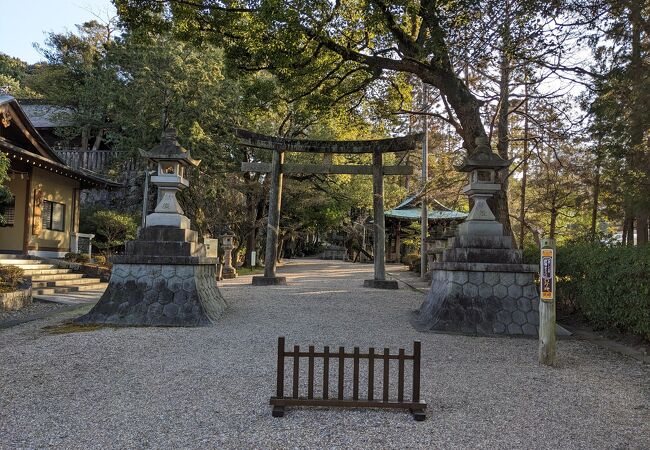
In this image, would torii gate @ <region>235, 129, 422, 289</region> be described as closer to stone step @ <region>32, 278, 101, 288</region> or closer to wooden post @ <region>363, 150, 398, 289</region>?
wooden post @ <region>363, 150, 398, 289</region>

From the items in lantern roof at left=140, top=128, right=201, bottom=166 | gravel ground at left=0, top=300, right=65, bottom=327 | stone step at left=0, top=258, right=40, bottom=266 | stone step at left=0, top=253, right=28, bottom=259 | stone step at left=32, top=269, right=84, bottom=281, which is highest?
lantern roof at left=140, top=128, right=201, bottom=166

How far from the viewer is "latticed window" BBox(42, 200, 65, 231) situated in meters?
15.4

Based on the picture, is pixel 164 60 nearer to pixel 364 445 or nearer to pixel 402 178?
pixel 364 445

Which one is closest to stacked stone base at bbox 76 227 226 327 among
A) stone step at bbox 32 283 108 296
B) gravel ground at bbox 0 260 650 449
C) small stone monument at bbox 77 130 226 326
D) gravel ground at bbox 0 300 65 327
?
small stone monument at bbox 77 130 226 326

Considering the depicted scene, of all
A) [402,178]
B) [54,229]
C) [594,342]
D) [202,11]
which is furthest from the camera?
[402,178]

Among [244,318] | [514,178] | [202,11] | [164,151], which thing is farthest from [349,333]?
[514,178]

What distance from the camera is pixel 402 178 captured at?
3509 cm

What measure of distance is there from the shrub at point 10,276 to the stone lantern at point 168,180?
3.98 m

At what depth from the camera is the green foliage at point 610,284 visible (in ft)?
18.9

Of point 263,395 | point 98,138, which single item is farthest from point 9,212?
point 263,395

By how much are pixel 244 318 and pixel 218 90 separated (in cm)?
1127

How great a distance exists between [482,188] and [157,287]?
5575mm

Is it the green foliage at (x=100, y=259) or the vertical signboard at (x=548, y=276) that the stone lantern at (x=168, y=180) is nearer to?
the vertical signboard at (x=548, y=276)

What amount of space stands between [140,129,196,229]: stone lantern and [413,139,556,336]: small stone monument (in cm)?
446
